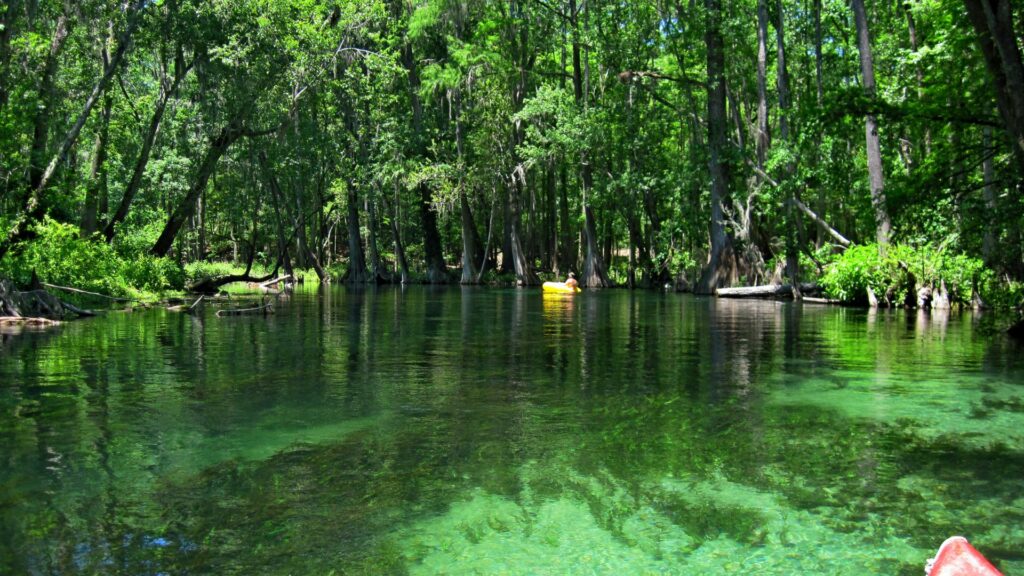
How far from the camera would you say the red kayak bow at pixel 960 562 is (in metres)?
3.00

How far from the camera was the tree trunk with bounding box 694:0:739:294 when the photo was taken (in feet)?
120

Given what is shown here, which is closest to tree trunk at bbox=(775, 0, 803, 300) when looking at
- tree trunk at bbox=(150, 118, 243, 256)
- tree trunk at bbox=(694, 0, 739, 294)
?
tree trunk at bbox=(694, 0, 739, 294)

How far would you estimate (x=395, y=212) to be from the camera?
5106cm

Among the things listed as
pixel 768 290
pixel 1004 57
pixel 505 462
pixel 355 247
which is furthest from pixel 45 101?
pixel 355 247

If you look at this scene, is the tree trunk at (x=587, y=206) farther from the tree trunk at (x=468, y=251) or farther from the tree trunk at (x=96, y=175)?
the tree trunk at (x=96, y=175)

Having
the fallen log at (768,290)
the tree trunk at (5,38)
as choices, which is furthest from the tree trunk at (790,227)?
the tree trunk at (5,38)

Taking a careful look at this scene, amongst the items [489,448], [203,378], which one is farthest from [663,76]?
[489,448]

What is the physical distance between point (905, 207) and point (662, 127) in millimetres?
30972

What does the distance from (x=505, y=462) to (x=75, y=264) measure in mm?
22197

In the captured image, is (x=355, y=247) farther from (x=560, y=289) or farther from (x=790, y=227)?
(x=790, y=227)

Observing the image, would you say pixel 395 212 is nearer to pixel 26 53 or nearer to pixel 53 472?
pixel 26 53

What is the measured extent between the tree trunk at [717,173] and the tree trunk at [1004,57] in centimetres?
2469

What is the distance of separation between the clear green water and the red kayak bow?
5.12ft

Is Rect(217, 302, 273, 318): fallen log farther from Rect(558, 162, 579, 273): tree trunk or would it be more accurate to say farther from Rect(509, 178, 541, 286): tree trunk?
Rect(558, 162, 579, 273): tree trunk
